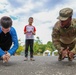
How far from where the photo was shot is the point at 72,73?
561cm

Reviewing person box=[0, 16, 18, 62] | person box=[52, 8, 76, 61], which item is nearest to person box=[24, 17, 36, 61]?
person box=[0, 16, 18, 62]

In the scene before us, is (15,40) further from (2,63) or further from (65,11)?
(65,11)

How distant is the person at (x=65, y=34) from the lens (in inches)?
251

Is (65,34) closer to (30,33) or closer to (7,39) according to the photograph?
(7,39)

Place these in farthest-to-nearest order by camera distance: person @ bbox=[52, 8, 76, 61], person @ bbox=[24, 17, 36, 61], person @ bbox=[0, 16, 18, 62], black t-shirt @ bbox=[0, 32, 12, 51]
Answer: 1. person @ bbox=[24, 17, 36, 61]
2. black t-shirt @ bbox=[0, 32, 12, 51]
3. person @ bbox=[0, 16, 18, 62]
4. person @ bbox=[52, 8, 76, 61]

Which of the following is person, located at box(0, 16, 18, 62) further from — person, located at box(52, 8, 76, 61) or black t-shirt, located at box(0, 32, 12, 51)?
person, located at box(52, 8, 76, 61)

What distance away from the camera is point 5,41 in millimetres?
6914

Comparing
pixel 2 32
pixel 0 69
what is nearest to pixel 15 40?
pixel 2 32

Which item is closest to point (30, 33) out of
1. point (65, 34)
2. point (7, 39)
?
point (7, 39)

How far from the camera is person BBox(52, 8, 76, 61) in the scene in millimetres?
6363

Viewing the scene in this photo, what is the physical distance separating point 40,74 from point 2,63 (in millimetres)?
1628

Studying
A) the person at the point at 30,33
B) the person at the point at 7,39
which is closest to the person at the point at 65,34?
the person at the point at 7,39

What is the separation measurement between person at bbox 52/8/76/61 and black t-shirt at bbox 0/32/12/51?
1075mm

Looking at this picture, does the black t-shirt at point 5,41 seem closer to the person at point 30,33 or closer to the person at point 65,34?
the person at point 65,34
